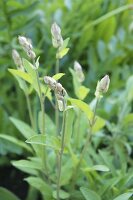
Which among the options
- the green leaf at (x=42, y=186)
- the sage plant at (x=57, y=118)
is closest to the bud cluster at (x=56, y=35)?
the sage plant at (x=57, y=118)

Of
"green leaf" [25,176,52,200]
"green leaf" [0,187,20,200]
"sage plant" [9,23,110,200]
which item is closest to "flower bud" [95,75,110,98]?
"sage plant" [9,23,110,200]

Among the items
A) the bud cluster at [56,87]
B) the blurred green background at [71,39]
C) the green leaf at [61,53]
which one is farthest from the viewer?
the blurred green background at [71,39]

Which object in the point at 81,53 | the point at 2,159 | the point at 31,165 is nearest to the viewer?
the point at 31,165

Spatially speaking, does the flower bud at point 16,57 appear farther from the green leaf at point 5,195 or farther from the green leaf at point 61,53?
the green leaf at point 5,195

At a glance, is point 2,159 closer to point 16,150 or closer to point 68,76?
point 16,150

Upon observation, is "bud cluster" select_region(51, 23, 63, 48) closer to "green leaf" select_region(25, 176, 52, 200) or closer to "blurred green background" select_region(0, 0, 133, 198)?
"green leaf" select_region(25, 176, 52, 200)

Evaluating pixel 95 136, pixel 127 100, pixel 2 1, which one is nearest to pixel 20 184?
pixel 95 136
